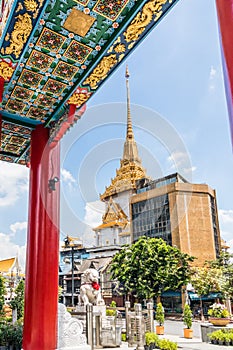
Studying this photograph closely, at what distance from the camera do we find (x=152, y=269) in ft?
54.1

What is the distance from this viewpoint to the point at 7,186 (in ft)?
37.1

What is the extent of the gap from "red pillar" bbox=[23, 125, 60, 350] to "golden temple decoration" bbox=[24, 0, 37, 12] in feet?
7.04

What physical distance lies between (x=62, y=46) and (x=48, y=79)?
0.59 metres

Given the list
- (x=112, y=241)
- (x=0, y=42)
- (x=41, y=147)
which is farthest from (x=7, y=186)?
(x=112, y=241)

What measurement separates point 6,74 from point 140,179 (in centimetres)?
2402

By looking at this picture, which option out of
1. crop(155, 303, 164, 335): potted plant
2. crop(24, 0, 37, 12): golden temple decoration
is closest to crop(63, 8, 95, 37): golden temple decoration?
crop(24, 0, 37, 12): golden temple decoration

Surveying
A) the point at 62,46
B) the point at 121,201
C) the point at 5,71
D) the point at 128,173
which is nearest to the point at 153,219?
the point at 121,201

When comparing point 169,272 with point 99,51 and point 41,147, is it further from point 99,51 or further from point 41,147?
point 99,51

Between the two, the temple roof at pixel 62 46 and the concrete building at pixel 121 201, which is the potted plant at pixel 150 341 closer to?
the temple roof at pixel 62 46

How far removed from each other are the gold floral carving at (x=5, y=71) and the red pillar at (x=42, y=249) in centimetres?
123

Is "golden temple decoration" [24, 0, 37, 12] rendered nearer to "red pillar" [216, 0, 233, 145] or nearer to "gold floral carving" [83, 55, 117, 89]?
"gold floral carving" [83, 55, 117, 89]

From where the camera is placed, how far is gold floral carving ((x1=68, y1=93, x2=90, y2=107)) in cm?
415

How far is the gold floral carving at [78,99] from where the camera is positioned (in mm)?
4148

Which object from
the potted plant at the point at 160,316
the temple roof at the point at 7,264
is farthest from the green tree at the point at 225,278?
the temple roof at the point at 7,264
